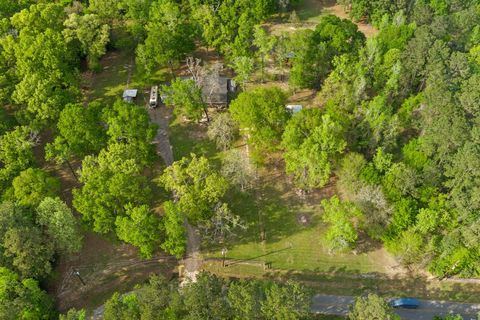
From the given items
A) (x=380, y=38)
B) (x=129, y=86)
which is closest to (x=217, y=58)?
(x=129, y=86)

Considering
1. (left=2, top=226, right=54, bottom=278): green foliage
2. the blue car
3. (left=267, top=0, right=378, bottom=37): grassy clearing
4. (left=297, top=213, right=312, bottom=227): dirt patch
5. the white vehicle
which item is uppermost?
(left=267, top=0, right=378, bottom=37): grassy clearing

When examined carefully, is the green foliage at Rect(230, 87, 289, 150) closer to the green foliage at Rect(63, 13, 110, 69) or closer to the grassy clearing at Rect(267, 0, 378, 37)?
the green foliage at Rect(63, 13, 110, 69)

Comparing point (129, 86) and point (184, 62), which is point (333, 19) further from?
point (129, 86)

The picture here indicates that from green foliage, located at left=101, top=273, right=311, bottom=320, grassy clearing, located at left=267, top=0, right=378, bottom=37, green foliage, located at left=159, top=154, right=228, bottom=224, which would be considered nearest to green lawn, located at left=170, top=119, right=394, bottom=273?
green foliage, located at left=159, top=154, right=228, bottom=224

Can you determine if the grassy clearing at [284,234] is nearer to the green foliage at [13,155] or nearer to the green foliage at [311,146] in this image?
the green foliage at [311,146]

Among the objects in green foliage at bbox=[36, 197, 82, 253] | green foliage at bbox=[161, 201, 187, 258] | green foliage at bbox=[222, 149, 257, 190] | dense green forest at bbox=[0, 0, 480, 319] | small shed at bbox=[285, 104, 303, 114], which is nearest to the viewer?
green foliage at bbox=[36, 197, 82, 253]
